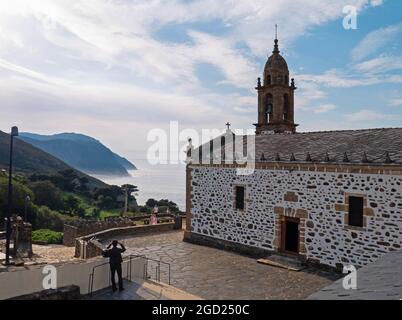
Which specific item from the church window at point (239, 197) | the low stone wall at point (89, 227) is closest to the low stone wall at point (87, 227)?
the low stone wall at point (89, 227)

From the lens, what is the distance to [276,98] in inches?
789

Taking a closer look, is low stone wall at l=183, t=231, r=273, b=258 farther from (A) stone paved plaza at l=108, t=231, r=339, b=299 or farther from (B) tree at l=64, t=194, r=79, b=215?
(B) tree at l=64, t=194, r=79, b=215

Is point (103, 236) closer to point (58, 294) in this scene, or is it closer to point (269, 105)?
point (58, 294)

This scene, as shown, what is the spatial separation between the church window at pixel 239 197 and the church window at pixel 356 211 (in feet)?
16.0

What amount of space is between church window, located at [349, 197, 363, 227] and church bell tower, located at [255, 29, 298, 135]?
8570 millimetres

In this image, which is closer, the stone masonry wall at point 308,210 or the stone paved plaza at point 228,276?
the stone paved plaza at point 228,276

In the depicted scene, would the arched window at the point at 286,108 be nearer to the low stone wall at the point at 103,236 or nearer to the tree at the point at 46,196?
the low stone wall at the point at 103,236

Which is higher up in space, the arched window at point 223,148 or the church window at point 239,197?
the arched window at point 223,148

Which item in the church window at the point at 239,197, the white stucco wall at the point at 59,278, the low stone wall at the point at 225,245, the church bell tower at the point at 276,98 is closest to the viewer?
the white stucco wall at the point at 59,278

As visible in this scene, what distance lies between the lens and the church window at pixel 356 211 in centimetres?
1210

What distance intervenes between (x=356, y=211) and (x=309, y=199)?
69.6 inches

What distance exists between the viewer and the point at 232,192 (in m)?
16.2
